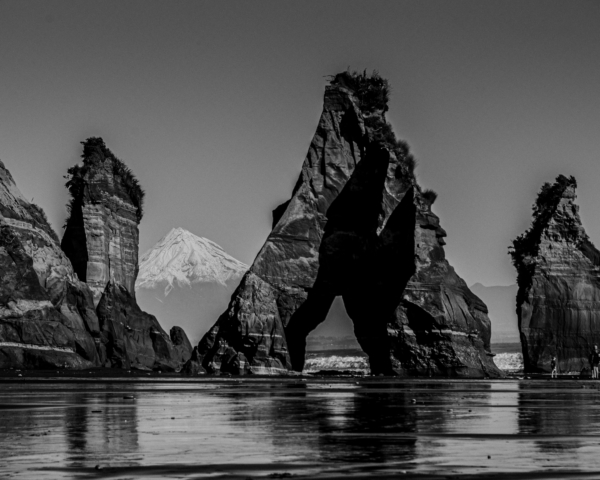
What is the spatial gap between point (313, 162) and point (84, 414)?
88.1 metres

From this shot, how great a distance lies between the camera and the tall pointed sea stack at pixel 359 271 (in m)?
89.5

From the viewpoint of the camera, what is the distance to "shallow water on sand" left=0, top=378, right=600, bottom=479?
1316 centimetres

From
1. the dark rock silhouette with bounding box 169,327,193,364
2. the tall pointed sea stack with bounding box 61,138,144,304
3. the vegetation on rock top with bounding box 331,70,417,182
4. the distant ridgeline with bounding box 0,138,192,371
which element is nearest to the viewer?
the distant ridgeline with bounding box 0,138,192,371

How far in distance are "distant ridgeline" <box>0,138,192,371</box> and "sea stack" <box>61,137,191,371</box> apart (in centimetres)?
11

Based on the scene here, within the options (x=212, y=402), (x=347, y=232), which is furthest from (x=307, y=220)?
(x=212, y=402)

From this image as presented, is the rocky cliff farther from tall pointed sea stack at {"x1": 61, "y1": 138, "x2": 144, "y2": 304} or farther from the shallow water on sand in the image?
the shallow water on sand

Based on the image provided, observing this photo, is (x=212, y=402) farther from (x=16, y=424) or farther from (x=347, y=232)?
(x=347, y=232)

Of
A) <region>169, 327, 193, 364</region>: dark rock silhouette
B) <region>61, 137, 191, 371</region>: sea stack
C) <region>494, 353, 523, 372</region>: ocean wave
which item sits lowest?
<region>494, 353, 523, 372</region>: ocean wave

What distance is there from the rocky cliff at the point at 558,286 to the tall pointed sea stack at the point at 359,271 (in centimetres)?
1684

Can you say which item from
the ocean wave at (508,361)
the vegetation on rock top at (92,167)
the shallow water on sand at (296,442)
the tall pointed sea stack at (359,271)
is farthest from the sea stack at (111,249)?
the shallow water on sand at (296,442)

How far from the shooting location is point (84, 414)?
2406 cm

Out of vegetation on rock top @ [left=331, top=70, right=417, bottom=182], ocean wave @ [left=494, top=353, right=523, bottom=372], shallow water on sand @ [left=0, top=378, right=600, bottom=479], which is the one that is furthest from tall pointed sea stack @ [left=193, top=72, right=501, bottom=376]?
ocean wave @ [left=494, top=353, right=523, bottom=372]

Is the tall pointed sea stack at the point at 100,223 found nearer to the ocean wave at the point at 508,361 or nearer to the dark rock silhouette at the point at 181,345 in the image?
the dark rock silhouette at the point at 181,345

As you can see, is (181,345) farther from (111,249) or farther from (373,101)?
(373,101)
